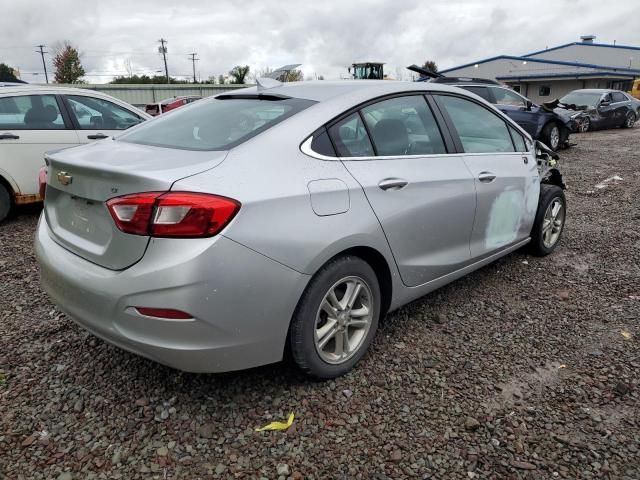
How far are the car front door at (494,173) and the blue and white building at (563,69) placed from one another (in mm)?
37453

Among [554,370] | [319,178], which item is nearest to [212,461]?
[319,178]

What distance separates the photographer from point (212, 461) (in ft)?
7.18

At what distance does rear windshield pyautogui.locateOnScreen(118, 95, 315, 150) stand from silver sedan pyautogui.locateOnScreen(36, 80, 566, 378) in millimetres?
14

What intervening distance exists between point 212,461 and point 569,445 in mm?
1586

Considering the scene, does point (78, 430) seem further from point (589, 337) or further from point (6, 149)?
point (6, 149)

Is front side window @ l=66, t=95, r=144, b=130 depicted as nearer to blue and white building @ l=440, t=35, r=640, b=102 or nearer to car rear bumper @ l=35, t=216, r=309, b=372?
car rear bumper @ l=35, t=216, r=309, b=372

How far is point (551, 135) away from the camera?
12.5 meters

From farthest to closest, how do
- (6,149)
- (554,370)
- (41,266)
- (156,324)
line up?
1. (6,149)
2. (554,370)
3. (41,266)
4. (156,324)

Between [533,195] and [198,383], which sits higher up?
[533,195]

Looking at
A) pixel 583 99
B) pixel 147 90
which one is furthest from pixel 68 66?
pixel 583 99

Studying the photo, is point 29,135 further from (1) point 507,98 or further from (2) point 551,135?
(2) point 551,135

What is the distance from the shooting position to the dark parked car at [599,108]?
57.0 ft

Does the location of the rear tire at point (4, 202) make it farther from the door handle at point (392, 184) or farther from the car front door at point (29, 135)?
the door handle at point (392, 184)

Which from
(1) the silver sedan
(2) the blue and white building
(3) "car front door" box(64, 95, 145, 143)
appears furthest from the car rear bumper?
(2) the blue and white building
